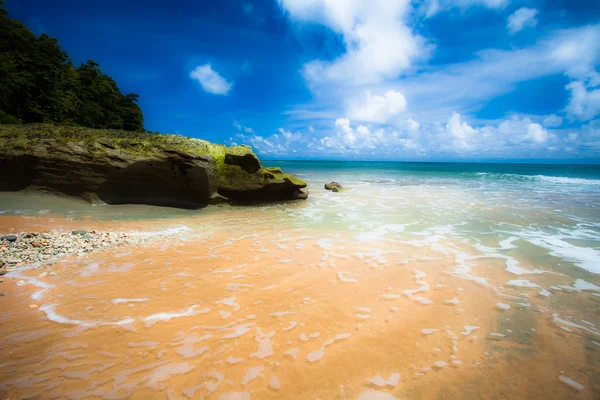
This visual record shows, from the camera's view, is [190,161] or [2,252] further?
[190,161]

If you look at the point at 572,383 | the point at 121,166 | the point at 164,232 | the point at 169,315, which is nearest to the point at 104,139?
the point at 121,166

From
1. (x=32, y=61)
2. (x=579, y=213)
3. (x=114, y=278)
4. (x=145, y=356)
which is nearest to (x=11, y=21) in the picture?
(x=32, y=61)

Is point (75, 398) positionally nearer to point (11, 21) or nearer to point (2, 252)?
point (2, 252)

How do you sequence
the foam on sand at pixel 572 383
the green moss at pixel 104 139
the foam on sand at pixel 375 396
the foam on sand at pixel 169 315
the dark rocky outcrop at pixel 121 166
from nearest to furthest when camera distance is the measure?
the foam on sand at pixel 375 396 < the foam on sand at pixel 572 383 < the foam on sand at pixel 169 315 < the dark rocky outcrop at pixel 121 166 < the green moss at pixel 104 139

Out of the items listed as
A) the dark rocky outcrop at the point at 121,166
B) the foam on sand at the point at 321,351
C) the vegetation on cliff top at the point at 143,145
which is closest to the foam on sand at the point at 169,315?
the foam on sand at the point at 321,351

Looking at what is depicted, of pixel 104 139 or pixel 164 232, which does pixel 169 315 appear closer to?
pixel 164 232

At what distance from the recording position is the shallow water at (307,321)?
2115 millimetres

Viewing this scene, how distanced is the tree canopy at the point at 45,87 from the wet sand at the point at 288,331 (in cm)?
Answer: 2225

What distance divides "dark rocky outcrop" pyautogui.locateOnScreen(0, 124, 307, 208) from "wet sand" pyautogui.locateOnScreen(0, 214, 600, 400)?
4.95 meters

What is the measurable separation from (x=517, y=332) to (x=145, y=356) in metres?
4.07

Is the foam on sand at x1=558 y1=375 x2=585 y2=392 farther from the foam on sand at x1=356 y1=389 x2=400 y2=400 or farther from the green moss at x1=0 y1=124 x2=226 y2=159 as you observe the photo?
the green moss at x1=0 y1=124 x2=226 y2=159

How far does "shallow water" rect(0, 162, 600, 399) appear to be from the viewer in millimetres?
2115

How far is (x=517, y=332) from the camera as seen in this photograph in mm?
2877

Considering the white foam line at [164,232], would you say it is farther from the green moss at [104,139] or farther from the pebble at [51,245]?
the green moss at [104,139]
